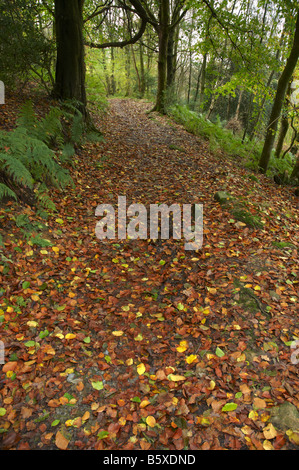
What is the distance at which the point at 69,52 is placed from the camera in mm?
6953

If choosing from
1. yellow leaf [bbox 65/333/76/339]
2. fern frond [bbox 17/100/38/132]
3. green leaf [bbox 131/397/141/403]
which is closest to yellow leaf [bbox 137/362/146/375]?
green leaf [bbox 131/397/141/403]

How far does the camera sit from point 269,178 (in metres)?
8.58

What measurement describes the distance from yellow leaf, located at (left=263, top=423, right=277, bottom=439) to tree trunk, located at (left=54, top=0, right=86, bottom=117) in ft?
25.6

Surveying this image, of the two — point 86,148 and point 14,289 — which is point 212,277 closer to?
point 14,289

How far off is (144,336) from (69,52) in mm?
7285

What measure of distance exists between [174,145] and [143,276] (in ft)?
21.0

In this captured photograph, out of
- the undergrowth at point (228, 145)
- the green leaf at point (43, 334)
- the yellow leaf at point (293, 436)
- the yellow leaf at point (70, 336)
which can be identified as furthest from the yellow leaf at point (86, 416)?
the undergrowth at point (228, 145)

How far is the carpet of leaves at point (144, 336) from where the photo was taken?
230 cm

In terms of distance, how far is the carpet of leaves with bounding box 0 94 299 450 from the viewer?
90.7 inches

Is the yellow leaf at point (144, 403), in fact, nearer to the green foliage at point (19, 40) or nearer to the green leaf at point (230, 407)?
the green leaf at point (230, 407)

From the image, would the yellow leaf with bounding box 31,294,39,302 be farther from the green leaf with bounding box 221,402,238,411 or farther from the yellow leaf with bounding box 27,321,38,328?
the green leaf with bounding box 221,402,238,411

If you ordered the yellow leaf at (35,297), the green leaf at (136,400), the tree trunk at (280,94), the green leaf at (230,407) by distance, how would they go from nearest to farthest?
1. the green leaf at (230,407)
2. the green leaf at (136,400)
3. the yellow leaf at (35,297)
4. the tree trunk at (280,94)

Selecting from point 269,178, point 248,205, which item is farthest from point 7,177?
point 269,178

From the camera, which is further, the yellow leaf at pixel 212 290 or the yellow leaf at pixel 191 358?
the yellow leaf at pixel 212 290
